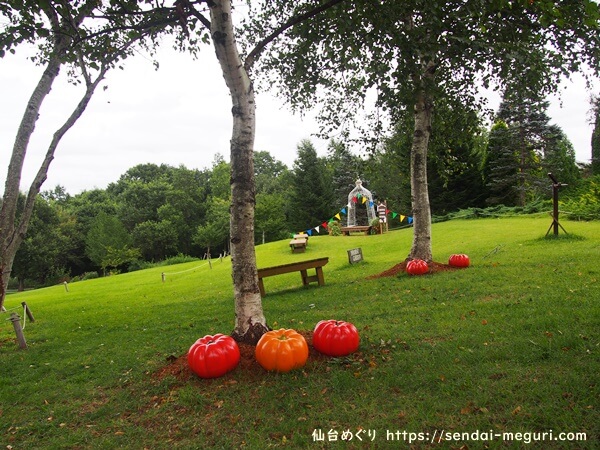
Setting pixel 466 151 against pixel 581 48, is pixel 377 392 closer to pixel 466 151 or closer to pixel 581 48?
pixel 581 48

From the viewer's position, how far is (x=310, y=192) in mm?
37219

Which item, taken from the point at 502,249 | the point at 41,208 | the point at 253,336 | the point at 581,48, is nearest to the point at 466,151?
the point at 502,249

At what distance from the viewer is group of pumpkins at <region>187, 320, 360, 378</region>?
3.91 m

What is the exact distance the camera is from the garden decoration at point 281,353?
390 cm

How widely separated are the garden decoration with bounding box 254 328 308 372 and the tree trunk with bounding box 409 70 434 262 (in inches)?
241

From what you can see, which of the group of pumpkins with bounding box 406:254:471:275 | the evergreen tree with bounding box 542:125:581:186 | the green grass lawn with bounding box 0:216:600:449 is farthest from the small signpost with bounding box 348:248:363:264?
the evergreen tree with bounding box 542:125:581:186

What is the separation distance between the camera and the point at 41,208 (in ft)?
132

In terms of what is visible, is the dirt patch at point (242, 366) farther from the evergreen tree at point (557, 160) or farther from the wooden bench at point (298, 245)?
the evergreen tree at point (557, 160)

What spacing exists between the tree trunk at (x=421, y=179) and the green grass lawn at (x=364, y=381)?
2.08 meters

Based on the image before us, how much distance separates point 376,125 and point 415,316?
202 inches

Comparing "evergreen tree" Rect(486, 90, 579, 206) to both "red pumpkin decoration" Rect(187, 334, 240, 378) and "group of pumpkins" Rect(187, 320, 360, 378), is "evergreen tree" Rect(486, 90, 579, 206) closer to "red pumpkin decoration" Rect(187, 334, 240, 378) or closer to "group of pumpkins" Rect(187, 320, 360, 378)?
"group of pumpkins" Rect(187, 320, 360, 378)

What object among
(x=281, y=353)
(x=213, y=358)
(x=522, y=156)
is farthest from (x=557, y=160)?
(x=213, y=358)

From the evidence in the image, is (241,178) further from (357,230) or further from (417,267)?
(357,230)

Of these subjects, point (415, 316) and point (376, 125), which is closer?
point (415, 316)
